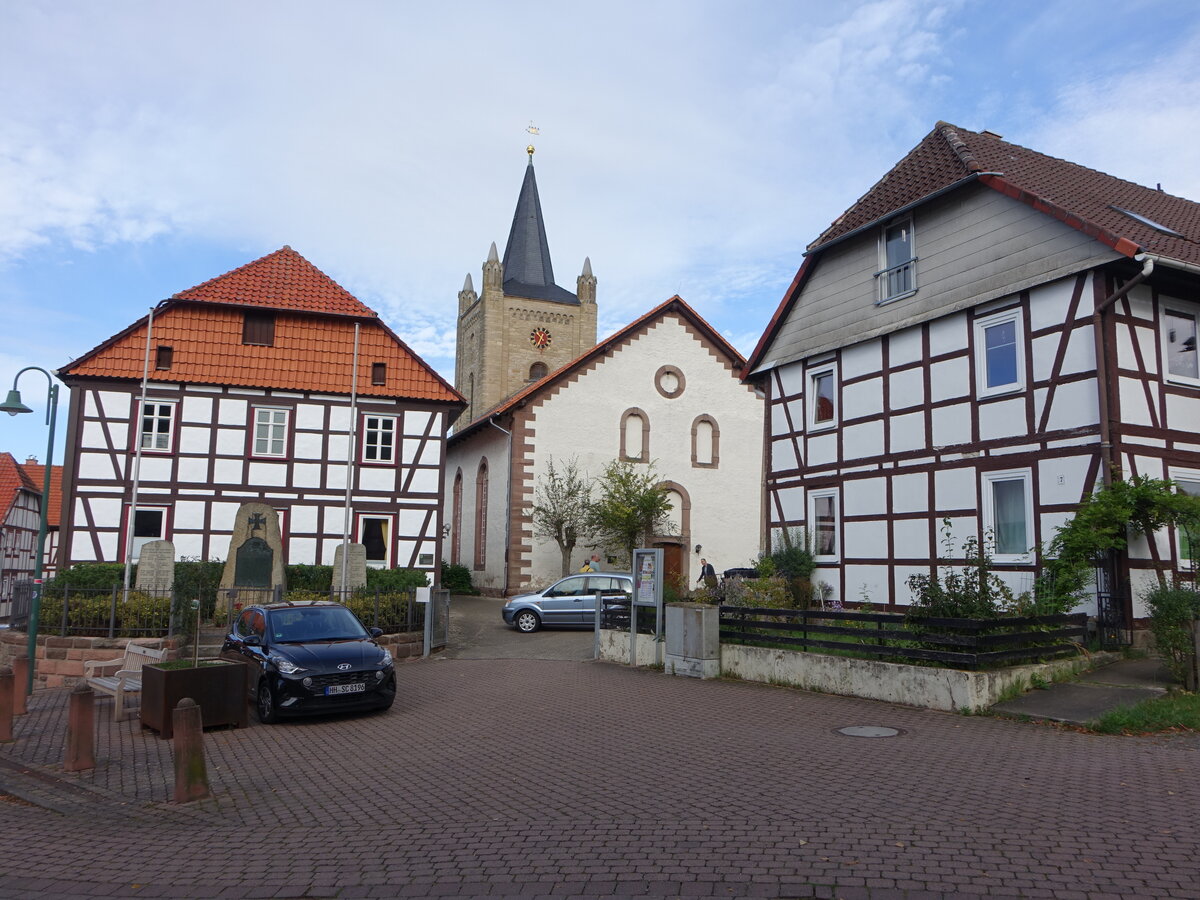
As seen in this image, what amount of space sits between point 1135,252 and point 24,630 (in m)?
21.0

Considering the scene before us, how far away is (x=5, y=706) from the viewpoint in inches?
463

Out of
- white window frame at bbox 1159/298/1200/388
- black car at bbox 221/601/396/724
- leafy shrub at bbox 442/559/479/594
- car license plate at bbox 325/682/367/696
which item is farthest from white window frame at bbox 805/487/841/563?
leafy shrub at bbox 442/559/479/594

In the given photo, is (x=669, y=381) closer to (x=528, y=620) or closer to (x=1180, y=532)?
(x=528, y=620)

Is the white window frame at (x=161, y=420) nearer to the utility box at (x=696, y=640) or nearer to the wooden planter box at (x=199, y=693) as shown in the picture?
the wooden planter box at (x=199, y=693)

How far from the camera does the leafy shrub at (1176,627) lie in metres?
12.0

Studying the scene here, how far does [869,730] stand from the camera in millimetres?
11094

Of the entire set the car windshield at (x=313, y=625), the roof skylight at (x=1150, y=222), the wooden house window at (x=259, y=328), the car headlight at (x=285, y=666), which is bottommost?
the car headlight at (x=285, y=666)

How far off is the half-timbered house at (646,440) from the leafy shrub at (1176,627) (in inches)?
912

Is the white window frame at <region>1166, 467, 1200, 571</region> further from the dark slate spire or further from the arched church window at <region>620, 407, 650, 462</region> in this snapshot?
the dark slate spire

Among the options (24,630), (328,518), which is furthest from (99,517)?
(24,630)

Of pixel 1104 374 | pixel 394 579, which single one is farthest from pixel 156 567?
pixel 1104 374

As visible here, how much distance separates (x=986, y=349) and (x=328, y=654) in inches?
492

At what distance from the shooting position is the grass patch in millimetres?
10484

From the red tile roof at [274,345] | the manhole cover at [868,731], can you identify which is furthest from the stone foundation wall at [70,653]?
the manhole cover at [868,731]
